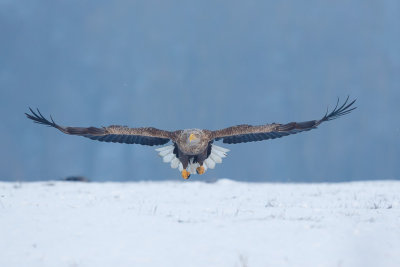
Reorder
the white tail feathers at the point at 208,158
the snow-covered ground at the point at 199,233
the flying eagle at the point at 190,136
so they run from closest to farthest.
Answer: the snow-covered ground at the point at 199,233
the flying eagle at the point at 190,136
the white tail feathers at the point at 208,158

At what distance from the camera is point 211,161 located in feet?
38.8

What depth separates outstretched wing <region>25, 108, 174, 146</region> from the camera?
1050cm

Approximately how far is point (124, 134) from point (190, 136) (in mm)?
1815

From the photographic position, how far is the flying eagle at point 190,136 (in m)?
10.1

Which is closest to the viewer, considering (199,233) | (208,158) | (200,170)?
(199,233)

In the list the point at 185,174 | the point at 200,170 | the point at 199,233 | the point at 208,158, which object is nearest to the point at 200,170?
the point at 200,170

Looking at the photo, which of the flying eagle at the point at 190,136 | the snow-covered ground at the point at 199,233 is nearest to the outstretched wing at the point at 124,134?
the flying eagle at the point at 190,136

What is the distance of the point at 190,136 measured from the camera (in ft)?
33.1

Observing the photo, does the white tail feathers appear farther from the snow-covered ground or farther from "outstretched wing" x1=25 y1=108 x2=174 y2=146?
the snow-covered ground

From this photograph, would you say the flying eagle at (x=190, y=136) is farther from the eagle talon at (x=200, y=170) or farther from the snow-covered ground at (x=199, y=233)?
the snow-covered ground at (x=199, y=233)

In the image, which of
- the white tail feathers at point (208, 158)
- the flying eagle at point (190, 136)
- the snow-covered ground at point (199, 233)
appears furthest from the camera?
the white tail feathers at point (208, 158)

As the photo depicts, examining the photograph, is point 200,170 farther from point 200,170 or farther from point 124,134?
point 124,134

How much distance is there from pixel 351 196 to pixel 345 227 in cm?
653

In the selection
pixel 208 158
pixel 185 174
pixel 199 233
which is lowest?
pixel 199 233
